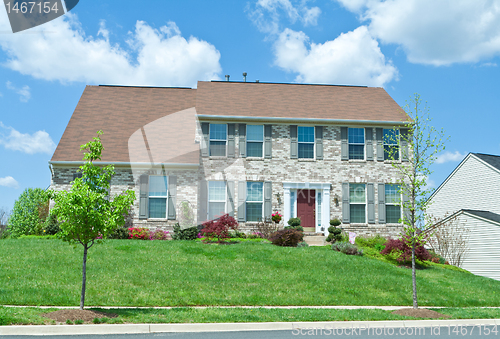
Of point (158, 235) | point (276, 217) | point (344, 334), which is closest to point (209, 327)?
point (344, 334)

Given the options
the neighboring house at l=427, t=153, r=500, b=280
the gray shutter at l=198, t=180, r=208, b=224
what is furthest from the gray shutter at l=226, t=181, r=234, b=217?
the neighboring house at l=427, t=153, r=500, b=280

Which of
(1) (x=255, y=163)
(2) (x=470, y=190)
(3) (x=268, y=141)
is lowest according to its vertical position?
(2) (x=470, y=190)

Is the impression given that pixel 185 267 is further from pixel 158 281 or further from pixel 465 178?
pixel 465 178

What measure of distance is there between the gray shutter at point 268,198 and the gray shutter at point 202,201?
3.17 m

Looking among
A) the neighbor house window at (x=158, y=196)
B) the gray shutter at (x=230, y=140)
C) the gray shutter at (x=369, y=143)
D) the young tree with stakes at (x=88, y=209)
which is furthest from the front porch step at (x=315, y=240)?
the young tree with stakes at (x=88, y=209)

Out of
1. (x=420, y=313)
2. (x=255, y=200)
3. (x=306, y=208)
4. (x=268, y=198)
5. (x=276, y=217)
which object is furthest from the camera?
(x=306, y=208)

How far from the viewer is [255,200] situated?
21.5 m

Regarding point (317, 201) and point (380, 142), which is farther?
point (380, 142)

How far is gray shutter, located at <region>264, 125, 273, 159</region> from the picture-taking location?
71.5 feet

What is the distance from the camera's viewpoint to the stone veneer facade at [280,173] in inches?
827

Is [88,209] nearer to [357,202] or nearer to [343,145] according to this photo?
[343,145]

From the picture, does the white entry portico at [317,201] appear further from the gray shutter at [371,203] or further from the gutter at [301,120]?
the gutter at [301,120]

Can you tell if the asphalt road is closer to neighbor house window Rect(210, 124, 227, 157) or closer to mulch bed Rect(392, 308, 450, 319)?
mulch bed Rect(392, 308, 450, 319)

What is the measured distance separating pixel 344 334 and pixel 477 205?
20664 mm
